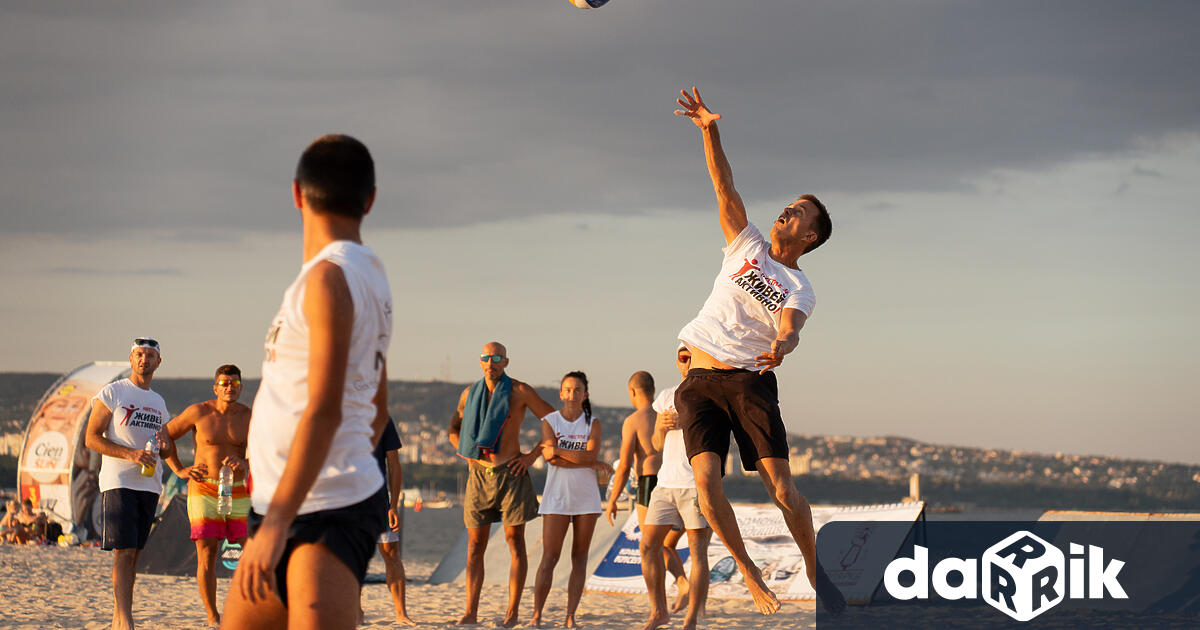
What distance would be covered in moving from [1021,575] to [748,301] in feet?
19.7

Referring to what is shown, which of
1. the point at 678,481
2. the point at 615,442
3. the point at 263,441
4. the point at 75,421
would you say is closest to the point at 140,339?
the point at 678,481

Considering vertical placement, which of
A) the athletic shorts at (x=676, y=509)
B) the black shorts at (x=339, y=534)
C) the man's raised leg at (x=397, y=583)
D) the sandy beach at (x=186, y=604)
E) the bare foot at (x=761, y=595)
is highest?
the black shorts at (x=339, y=534)

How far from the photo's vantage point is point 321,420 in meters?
2.63

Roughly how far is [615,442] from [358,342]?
294 ft

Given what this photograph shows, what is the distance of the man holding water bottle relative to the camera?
26.8 ft

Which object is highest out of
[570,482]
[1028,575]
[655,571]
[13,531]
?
[570,482]

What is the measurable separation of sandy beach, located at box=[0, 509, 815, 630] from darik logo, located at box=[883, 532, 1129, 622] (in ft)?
5.46

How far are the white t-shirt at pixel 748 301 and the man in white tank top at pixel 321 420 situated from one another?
3.63 metres

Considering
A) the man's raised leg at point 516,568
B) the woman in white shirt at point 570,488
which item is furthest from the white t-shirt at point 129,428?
the woman in white shirt at point 570,488

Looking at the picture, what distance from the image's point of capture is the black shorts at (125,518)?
816 cm

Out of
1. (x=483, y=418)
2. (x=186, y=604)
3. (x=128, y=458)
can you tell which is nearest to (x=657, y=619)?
(x=483, y=418)

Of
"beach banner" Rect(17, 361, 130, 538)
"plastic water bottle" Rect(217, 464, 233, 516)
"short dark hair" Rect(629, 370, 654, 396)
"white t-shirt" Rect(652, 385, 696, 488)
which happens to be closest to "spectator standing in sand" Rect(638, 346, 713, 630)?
"white t-shirt" Rect(652, 385, 696, 488)

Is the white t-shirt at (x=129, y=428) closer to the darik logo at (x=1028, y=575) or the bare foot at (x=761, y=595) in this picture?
the bare foot at (x=761, y=595)

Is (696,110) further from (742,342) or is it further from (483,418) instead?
(483,418)
